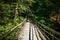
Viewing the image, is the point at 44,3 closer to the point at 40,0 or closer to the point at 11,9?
the point at 40,0

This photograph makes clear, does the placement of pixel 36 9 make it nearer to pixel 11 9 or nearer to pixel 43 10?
pixel 43 10

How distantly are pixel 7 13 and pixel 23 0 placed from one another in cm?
227

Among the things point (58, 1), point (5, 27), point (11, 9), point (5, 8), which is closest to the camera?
point (5, 27)

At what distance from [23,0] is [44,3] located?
8.69 meters

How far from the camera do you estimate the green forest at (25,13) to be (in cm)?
1139

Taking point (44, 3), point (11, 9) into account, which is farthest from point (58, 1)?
point (11, 9)

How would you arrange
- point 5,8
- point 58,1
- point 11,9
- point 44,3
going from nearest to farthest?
1. point 5,8
2. point 11,9
3. point 58,1
4. point 44,3

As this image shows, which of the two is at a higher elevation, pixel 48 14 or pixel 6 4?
pixel 6 4

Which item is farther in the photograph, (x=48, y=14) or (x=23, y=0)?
(x=48, y=14)

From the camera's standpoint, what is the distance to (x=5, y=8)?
493 inches

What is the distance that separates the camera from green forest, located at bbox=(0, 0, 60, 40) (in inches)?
448

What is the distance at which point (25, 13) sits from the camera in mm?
17984

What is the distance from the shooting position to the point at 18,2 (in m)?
13.0

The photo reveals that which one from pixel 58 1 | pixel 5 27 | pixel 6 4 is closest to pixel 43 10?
pixel 58 1
